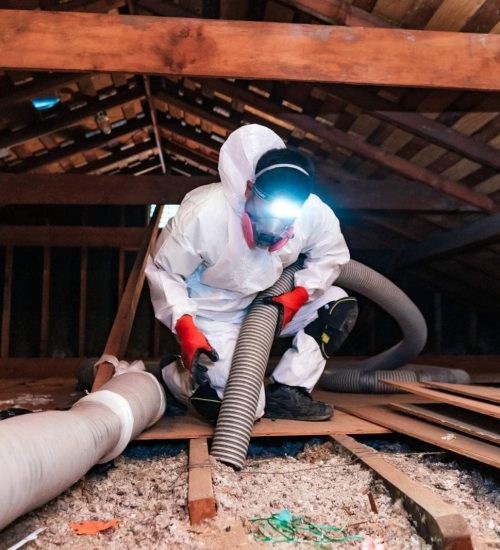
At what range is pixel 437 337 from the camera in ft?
19.1

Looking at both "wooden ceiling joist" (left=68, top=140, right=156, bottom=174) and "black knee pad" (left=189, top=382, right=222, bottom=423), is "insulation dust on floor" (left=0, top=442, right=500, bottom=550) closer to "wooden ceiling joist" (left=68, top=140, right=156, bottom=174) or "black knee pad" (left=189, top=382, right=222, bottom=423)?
"black knee pad" (left=189, top=382, right=222, bottom=423)

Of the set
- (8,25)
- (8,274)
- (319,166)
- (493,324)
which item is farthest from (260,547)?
(493,324)

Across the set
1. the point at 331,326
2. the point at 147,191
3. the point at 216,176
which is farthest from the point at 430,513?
the point at 216,176

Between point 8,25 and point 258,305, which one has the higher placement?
point 8,25

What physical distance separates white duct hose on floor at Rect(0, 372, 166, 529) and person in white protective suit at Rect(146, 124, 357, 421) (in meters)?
0.39

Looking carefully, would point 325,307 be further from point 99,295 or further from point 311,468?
point 99,295

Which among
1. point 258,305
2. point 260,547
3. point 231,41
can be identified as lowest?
point 260,547

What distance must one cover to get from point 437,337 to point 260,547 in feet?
17.1

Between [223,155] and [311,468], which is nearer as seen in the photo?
[311,468]

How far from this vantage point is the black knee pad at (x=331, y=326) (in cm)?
231

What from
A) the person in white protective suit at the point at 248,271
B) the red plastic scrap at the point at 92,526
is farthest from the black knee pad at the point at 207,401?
the red plastic scrap at the point at 92,526

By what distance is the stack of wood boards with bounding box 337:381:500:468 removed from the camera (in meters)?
1.53

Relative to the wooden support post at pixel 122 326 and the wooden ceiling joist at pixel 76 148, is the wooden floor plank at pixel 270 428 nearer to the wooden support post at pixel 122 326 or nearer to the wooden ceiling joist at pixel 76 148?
the wooden support post at pixel 122 326

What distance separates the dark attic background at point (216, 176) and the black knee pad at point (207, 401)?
1737 millimetres
